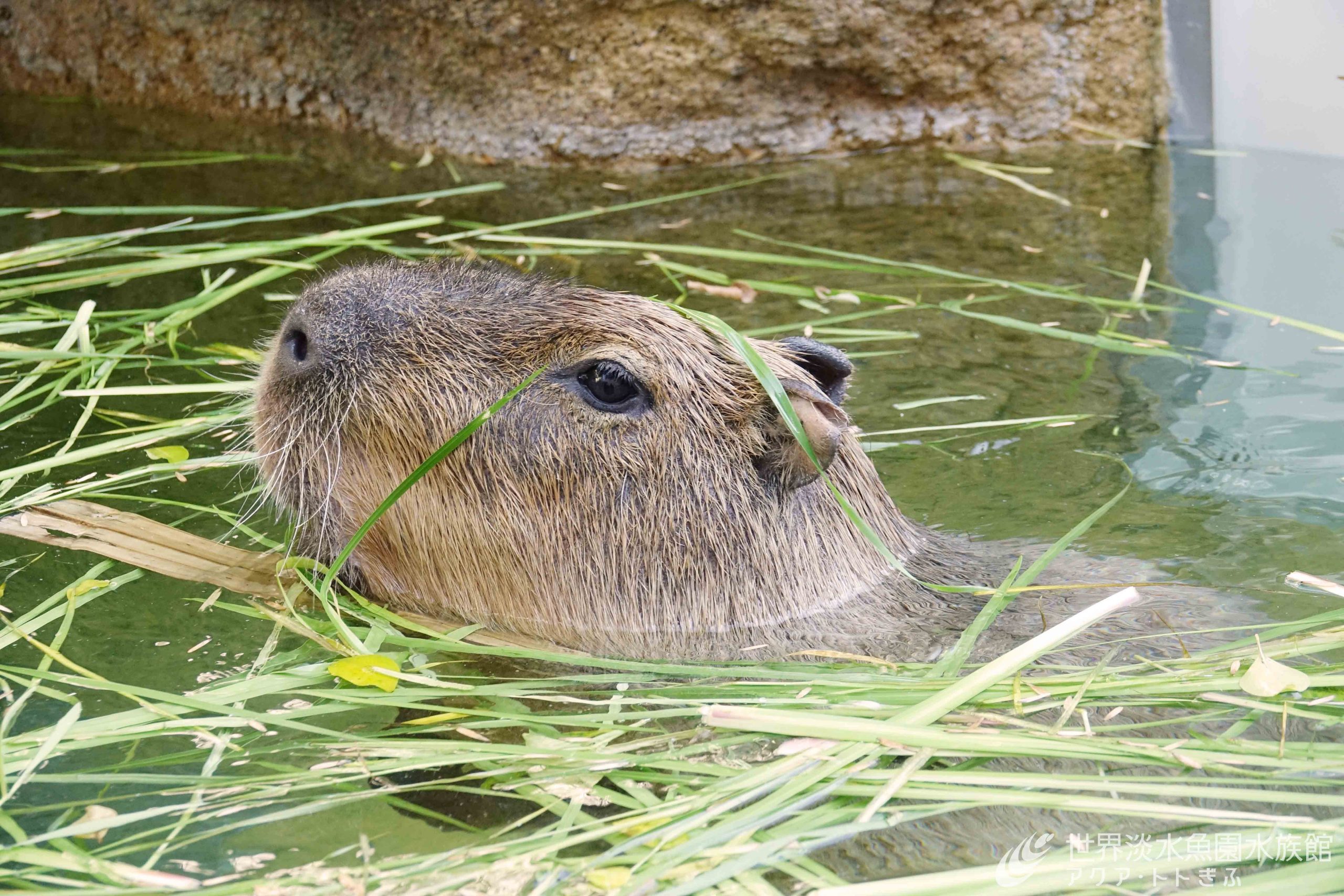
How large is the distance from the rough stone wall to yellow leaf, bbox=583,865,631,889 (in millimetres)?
4788

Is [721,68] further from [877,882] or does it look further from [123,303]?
[877,882]

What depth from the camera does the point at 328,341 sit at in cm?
282

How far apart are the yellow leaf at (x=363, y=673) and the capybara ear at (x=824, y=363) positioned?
3.79 ft

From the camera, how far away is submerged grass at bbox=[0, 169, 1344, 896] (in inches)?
78.3

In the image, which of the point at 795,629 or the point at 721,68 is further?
the point at 721,68

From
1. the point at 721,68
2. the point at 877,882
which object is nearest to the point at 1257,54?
the point at 721,68

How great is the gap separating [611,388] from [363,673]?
790 millimetres

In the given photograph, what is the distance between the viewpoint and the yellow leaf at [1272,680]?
2365 mm

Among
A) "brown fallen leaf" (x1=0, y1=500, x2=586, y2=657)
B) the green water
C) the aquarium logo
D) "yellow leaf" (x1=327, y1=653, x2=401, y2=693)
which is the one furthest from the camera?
the green water

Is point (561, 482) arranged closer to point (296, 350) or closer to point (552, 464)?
point (552, 464)

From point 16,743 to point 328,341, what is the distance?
0.99 m

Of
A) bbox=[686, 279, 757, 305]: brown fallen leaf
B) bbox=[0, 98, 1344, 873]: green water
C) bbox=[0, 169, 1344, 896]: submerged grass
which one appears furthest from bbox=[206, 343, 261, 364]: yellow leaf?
bbox=[686, 279, 757, 305]: brown fallen leaf

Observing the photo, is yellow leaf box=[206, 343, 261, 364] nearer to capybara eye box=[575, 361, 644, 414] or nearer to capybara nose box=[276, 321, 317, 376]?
capybara nose box=[276, 321, 317, 376]

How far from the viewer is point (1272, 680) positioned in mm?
2377
